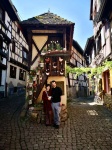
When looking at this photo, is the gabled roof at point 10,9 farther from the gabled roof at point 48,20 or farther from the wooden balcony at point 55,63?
the wooden balcony at point 55,63

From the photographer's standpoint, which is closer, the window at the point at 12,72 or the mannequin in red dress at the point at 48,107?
the mannequin in red dress at the point at 48,107

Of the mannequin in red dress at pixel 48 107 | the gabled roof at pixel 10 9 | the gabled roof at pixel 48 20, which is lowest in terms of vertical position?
the mannequin in red dress at pixel 48 107

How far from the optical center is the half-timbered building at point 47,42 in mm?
9352

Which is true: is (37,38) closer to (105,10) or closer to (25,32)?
(25,32)

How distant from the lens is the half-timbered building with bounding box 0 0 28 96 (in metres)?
15.4

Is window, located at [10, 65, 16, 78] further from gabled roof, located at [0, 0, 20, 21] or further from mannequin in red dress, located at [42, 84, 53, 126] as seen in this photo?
mannequin in red dress, located at [42, 84, 53, 126]

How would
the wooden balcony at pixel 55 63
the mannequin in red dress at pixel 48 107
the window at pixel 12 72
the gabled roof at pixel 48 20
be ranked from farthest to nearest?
the window at pixel 12 72
the gabled roof at pixel 48 20
the wooden balcony at pixel 55 63
the mannequin in red dress at pixel 48 107

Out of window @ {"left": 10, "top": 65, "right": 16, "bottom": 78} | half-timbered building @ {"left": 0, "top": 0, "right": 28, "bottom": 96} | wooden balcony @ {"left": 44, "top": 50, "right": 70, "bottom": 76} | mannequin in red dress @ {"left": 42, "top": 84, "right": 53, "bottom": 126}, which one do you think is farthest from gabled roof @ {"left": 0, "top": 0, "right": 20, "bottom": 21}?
mannequin in red dress @ {"left": 42, "top": 84, "right": 53, "bottom": 126}

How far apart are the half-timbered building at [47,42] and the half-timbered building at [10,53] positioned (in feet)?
8.65

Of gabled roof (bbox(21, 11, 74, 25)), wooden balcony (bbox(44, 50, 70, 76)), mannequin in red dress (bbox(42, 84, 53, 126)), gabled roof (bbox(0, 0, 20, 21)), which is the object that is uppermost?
gabled roof (bbox(0, 0, 20, 21))

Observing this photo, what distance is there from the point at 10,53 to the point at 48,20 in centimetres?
684

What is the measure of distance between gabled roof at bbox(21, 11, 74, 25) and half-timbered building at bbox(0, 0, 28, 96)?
2.14 meters

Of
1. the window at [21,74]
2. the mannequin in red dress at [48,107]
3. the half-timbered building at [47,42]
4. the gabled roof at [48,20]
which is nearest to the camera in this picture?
the mannequin in red dress at [48,107]

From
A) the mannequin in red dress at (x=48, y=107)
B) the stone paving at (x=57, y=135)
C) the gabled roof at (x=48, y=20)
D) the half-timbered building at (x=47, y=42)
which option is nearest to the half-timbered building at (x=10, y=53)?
the gabled roof at (x=48, y=20)
